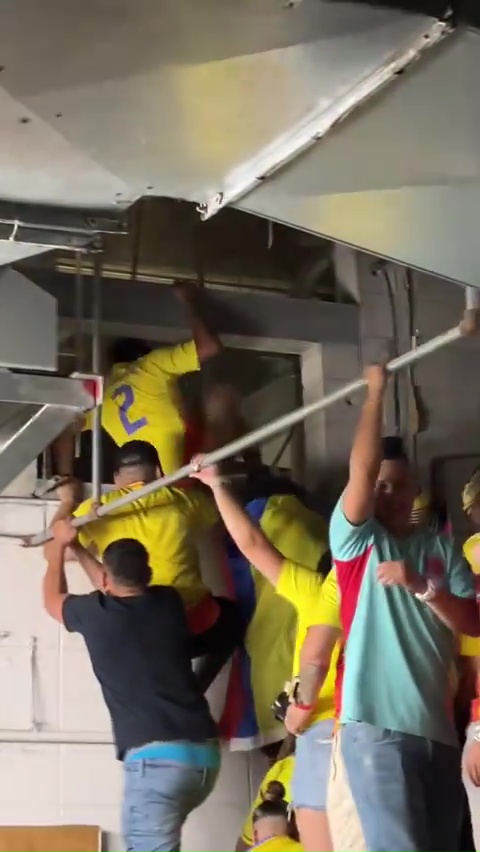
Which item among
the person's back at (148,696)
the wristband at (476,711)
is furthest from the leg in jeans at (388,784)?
the person's back at (148,696)

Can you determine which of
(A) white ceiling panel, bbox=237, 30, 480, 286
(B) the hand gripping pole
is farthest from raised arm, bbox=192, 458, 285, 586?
(A) white ceiling panel, bbox=237, 30, 480, 286

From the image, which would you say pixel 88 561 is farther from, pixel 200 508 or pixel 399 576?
pixel 399 576

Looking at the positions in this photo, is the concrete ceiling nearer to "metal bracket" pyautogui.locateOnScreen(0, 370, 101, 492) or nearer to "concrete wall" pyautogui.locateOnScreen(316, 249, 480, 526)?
"metal bracket" pyautogui.locateOnScreen(0, 370, 101, 492)

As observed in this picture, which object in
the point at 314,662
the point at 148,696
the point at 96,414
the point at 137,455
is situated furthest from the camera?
the point at 137,455

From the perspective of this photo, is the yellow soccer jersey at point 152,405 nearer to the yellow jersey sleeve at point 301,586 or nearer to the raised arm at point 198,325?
the raised arm at point 198,325

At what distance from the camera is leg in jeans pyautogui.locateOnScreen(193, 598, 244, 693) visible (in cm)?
362

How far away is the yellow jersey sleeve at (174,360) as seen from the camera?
3660mm

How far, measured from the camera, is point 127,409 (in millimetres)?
3727

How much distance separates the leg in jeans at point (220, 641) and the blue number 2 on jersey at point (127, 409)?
634 mm

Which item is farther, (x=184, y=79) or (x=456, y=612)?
(x=456, y=612)

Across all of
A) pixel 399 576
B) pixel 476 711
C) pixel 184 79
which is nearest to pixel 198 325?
pixel 399 576

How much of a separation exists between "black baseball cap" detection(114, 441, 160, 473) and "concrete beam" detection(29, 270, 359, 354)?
1.35 feet

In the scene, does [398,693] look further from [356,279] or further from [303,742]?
[356,279]

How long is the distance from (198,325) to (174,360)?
15 centimetres
